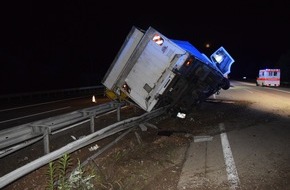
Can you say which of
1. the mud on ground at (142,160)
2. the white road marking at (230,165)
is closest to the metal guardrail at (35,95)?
the mud on ground at (142,160)

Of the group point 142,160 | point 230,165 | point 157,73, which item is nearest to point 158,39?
point 157,73

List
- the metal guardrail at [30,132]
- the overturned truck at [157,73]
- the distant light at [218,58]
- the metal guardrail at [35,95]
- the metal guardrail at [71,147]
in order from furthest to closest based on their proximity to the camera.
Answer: the metal guardrail at [35,95] → the distant light at [218,58] → the overturned truck at [157,73] → the metal guardrail at [30,132] → the metal guardrail at [71,147]

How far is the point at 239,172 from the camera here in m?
5.49

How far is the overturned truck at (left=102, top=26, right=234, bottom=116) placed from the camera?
10.0 metres

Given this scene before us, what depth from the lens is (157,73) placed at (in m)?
10.2

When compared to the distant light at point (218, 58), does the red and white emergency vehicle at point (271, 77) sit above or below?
above

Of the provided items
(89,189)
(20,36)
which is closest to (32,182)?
(89,189)

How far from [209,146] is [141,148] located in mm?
1628

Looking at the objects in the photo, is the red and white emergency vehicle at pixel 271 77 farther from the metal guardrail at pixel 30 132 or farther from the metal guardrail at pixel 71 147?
the metal guardrail at pixel 30 132

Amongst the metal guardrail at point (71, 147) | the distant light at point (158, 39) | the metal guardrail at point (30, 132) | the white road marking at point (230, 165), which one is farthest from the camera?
the distant light at point (158, 39)

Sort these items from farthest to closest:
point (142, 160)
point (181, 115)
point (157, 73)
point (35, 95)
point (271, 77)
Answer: point (271, 77) → point (35, 95) → point (181, 115) → point (157, 73) → point (142, 160)

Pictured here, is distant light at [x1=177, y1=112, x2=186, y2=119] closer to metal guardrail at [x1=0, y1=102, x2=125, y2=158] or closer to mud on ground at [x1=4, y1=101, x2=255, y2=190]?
mud on ground at [x1=4, y1=101, x2=255, y2=190]

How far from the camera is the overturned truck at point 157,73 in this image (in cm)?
1002

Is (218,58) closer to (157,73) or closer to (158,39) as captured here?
(158,39)
